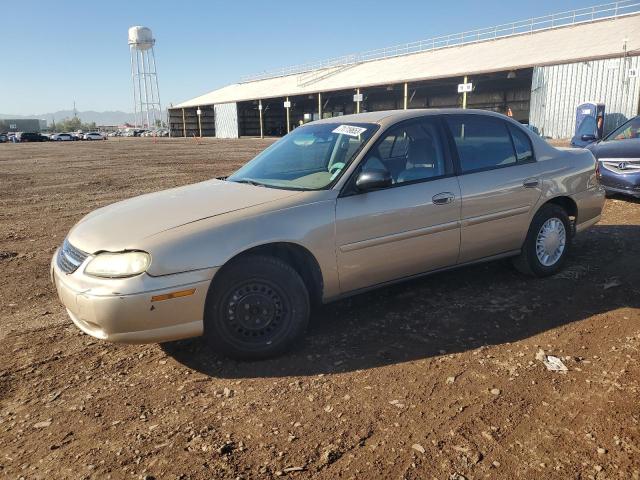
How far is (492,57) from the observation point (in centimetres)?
3366

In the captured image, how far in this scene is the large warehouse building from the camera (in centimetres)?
2345

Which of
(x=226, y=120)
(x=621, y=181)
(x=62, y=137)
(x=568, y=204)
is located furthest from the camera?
(x=62, y=137)

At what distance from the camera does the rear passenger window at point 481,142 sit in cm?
442

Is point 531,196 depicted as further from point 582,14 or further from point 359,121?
point 582,14

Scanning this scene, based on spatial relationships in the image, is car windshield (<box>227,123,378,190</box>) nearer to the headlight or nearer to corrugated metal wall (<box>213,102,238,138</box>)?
the headlight

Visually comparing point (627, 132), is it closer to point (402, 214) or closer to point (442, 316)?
point (442, 316)

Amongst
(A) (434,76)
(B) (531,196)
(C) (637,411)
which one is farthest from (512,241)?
(A) (434,76)

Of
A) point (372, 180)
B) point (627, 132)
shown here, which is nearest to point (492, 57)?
point (627, 132)

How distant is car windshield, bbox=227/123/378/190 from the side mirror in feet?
0.66

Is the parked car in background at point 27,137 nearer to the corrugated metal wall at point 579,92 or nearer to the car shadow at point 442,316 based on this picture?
the corrugated metal wall at point 579,92

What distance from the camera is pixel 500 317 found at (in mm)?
4125

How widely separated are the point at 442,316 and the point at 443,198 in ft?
3.13

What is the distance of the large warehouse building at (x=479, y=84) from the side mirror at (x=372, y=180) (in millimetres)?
20168

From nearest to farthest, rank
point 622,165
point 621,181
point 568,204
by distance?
point 568,204, point 621,181, point 622,165
